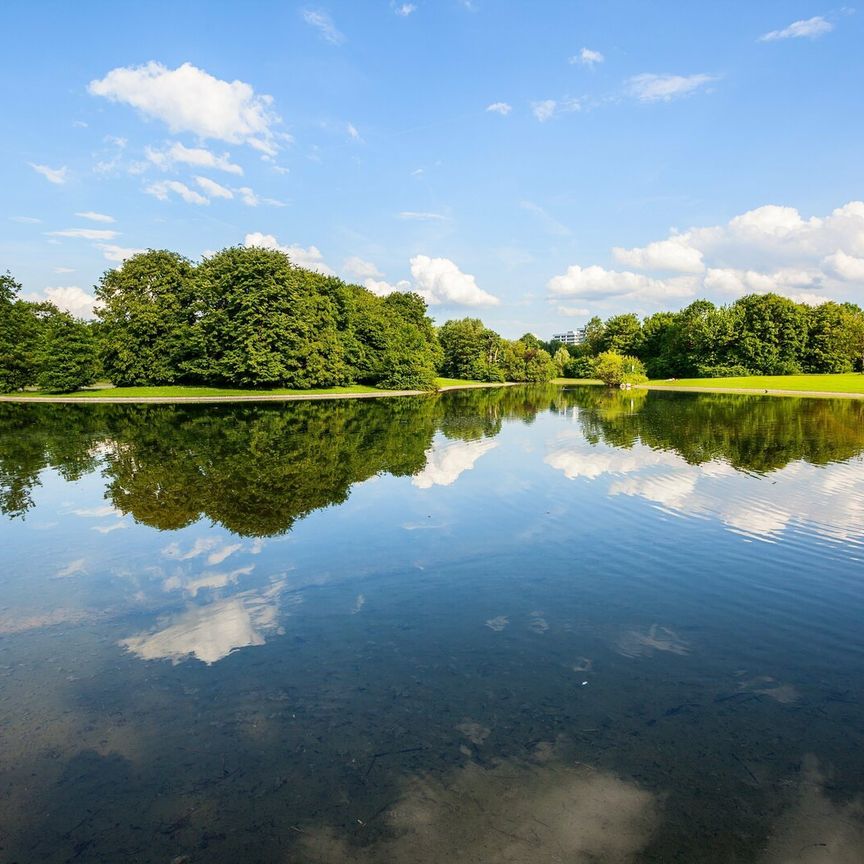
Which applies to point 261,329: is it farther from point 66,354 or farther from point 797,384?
point 797,384

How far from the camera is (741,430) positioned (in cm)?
3500

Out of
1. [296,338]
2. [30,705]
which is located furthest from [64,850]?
[296,338]

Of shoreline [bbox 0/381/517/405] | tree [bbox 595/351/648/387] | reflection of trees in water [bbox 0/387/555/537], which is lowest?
reflection of trees in water [bbox 0/387/555/537]

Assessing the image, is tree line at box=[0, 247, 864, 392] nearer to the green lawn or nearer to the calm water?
the green lawn

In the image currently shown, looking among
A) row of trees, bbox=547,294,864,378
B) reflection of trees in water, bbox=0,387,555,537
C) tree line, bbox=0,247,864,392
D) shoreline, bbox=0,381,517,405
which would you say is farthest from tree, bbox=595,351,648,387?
reflection of trees in water, bbox=0,387,555,537

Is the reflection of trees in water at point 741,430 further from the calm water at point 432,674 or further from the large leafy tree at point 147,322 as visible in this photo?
the large leafy tree at point 147,322

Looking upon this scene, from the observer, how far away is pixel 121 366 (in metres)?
69.0

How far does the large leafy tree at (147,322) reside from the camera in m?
69.4

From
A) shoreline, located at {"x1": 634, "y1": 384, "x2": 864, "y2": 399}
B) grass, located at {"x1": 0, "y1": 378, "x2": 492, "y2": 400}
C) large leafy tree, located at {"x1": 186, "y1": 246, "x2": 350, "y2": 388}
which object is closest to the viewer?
grass, located at {"x1": 0, "y1": 378, "x2": 492, "y2": 400}

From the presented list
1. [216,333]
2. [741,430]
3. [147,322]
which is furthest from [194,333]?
[741,430]

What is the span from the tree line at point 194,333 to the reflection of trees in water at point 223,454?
61.6ft

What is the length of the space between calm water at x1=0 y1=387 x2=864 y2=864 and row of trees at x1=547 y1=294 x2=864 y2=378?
320 ft

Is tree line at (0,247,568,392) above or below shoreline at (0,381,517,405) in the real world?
above

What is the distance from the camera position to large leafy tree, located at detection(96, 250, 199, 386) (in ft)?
228
